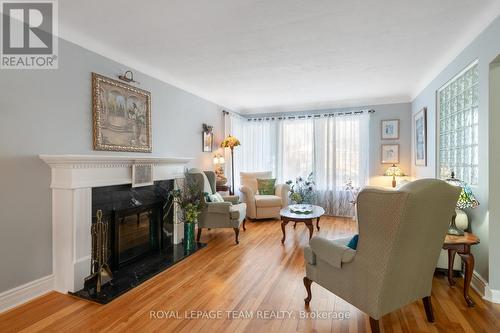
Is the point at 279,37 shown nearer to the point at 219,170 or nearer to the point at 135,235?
the point at 135,235

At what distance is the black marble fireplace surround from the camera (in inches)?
100

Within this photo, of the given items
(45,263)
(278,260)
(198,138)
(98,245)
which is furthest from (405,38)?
(45,263)

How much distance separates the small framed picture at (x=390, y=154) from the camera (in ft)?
17.1

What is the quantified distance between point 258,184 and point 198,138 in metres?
1.65

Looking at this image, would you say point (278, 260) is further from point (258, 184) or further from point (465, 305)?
point (258, 184)

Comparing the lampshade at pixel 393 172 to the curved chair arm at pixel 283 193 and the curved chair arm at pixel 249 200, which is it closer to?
the curved chair arm at pixel 283 193

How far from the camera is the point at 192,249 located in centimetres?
344

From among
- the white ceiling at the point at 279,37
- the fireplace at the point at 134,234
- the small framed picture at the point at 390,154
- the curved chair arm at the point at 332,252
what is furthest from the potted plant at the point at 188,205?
the small framed picture at the point at 390,154

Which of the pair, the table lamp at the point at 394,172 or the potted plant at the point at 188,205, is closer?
the potted plant at the point at 188,205

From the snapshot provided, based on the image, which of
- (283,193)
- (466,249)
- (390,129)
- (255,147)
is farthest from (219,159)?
(466,249)

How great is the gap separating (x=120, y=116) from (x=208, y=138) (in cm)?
202

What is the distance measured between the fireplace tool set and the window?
370 centimetres

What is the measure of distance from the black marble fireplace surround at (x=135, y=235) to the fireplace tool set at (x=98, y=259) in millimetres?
58

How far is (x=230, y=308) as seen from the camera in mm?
2119
